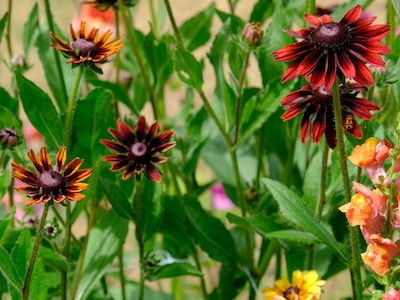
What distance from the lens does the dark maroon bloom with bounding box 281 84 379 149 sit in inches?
26.9

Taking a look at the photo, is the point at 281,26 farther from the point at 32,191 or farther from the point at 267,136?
the point at 32,191

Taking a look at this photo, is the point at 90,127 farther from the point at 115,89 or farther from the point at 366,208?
the point at 366,208

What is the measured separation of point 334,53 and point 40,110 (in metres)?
0.34

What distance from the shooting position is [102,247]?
879 mm

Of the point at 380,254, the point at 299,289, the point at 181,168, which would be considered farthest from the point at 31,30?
the point at 380,254

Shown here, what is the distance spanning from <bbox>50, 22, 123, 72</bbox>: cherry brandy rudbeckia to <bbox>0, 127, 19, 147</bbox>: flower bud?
0.34 ft

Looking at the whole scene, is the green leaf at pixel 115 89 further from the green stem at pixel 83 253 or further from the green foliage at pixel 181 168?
the green stem at pixel 83 253

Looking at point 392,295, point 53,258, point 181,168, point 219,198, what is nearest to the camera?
point 392,295

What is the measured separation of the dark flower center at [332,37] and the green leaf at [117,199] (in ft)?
0.95

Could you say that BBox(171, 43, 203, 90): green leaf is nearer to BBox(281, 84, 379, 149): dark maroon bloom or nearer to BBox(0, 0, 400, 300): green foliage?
BBox(0, 0, 400, 300): green foliage

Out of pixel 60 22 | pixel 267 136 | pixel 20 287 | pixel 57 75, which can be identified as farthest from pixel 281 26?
pixel 60 22

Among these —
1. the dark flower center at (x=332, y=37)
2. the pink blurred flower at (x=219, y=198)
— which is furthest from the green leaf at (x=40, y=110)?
the pink blurred flower at (x=219, y=198)

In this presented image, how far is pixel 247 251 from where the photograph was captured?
0.96 metres

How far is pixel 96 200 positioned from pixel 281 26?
27 centimetres
